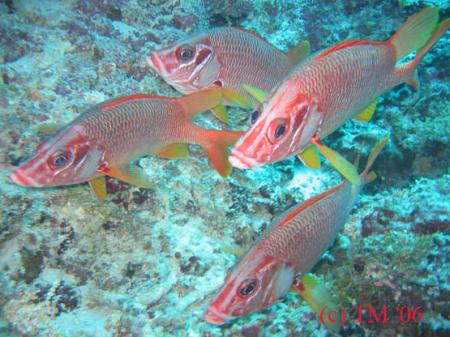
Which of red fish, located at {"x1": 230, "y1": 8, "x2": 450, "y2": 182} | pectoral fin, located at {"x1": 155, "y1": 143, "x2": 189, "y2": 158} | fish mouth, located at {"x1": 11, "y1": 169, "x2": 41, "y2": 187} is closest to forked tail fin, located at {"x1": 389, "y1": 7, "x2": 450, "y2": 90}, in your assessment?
red fish, located at {"x1": 230, "y1": 8, "x2": 450, "y2": 182}

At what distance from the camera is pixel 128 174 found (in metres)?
3.36

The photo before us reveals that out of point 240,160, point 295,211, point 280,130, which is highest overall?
point 280,130

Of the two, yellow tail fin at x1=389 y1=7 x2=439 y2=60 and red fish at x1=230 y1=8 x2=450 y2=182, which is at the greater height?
yellow tail fin at x1=389 y1=7 x2=439 y2=60

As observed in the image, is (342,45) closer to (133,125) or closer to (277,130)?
(277,130)

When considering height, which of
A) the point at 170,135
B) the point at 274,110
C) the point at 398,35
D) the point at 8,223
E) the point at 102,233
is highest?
the point at 398,35

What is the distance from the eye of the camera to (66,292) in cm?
347

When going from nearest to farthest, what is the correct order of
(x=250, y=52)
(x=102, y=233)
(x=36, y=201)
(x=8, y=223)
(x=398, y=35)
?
(x=398, y=35)
(x=8, y=223)
(x=36, y=201)
(x=102, y=233)
(x=250, y=52)

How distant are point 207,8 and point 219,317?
6.10 metres

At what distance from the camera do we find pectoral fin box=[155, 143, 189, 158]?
3.83 metres

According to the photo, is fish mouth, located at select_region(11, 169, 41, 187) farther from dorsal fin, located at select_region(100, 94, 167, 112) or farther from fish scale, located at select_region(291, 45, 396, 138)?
fish scale, located at select_region(291, 45, 396, 138)

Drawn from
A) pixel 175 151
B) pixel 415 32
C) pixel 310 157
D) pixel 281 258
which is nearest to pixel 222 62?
pixel 175 151

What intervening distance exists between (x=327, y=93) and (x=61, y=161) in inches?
87.6

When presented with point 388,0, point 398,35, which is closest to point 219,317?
point 398,35

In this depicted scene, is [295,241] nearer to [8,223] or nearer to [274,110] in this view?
[274,110]
